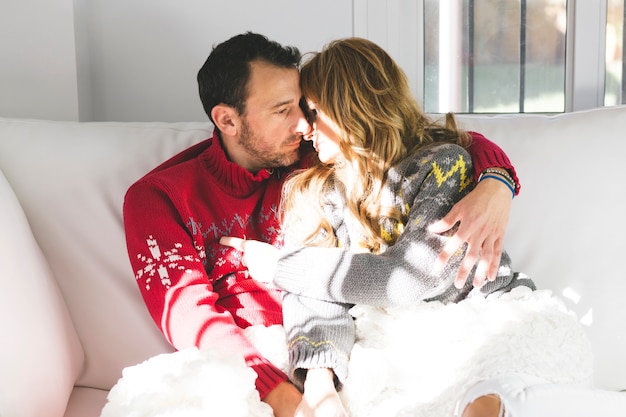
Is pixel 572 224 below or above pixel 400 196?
below

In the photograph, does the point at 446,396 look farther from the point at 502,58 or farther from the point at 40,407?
the point at 502,58

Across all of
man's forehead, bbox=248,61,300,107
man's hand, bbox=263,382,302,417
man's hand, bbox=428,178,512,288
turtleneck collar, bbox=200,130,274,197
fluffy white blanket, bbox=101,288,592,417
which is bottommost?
man's hand, bbox=263,382,302,417

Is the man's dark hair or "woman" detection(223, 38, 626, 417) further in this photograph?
the man's dark hair

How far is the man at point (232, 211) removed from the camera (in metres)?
1.43

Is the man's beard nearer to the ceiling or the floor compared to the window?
nearer to the floor

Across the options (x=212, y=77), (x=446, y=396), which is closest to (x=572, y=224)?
(x=446, y=396)

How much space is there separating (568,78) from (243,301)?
134 cm

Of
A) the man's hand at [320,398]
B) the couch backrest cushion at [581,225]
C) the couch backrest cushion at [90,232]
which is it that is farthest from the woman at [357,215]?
the couch backrest cushion at [90,232]

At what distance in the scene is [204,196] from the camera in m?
1.67

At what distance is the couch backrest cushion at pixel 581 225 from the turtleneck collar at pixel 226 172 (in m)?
0.63

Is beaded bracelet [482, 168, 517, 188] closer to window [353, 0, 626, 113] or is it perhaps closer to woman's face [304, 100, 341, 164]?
woman's face [304, 100, 341, 164]

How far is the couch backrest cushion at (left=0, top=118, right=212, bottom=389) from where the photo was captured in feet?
5.57

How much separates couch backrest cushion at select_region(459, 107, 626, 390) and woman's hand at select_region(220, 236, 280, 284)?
0.57 metres

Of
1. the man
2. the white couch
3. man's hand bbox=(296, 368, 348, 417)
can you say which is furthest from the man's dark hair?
man's hand bbox=(296, 368, 348, 417)
